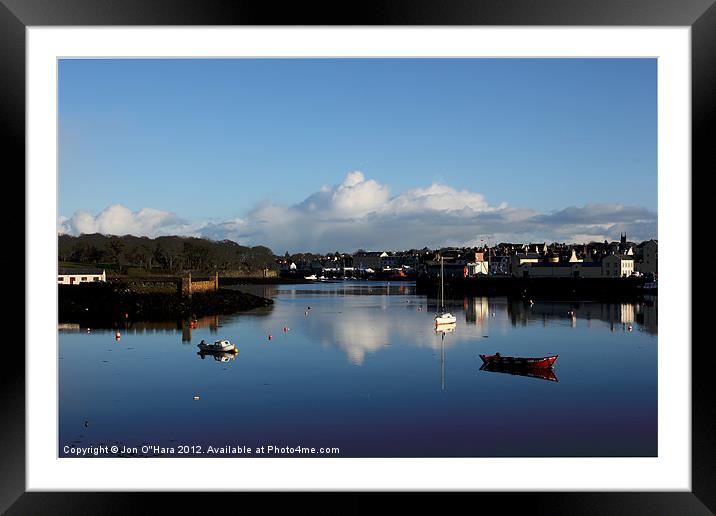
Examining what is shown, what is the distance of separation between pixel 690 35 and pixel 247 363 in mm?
10660

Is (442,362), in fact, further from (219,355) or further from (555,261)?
(555,261)

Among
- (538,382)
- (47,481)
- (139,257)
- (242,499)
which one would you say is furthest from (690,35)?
(139,257)

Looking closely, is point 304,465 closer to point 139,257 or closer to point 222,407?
point 222,407

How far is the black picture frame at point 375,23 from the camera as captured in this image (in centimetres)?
287

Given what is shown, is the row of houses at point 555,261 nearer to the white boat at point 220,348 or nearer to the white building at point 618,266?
the white building at point 618,266

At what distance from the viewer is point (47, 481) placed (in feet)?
9.77

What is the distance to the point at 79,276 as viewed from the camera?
22.6 m

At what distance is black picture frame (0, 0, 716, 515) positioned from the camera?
2869 mm

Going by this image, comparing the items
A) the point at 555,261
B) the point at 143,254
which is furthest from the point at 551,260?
the point at 143,254

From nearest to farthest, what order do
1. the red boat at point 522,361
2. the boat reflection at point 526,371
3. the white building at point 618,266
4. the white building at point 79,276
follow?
the boat reflection at point 526,371 → the red boat at point 522,361 → the white building at point 79,276 → the white building at point 618,266

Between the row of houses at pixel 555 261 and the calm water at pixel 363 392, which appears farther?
the row of houses at pixel 555 261

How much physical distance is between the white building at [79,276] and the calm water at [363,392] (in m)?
5.71

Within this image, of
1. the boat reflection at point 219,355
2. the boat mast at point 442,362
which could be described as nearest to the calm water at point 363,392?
the boat mast at point 442,362

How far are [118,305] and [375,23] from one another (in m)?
19.3
